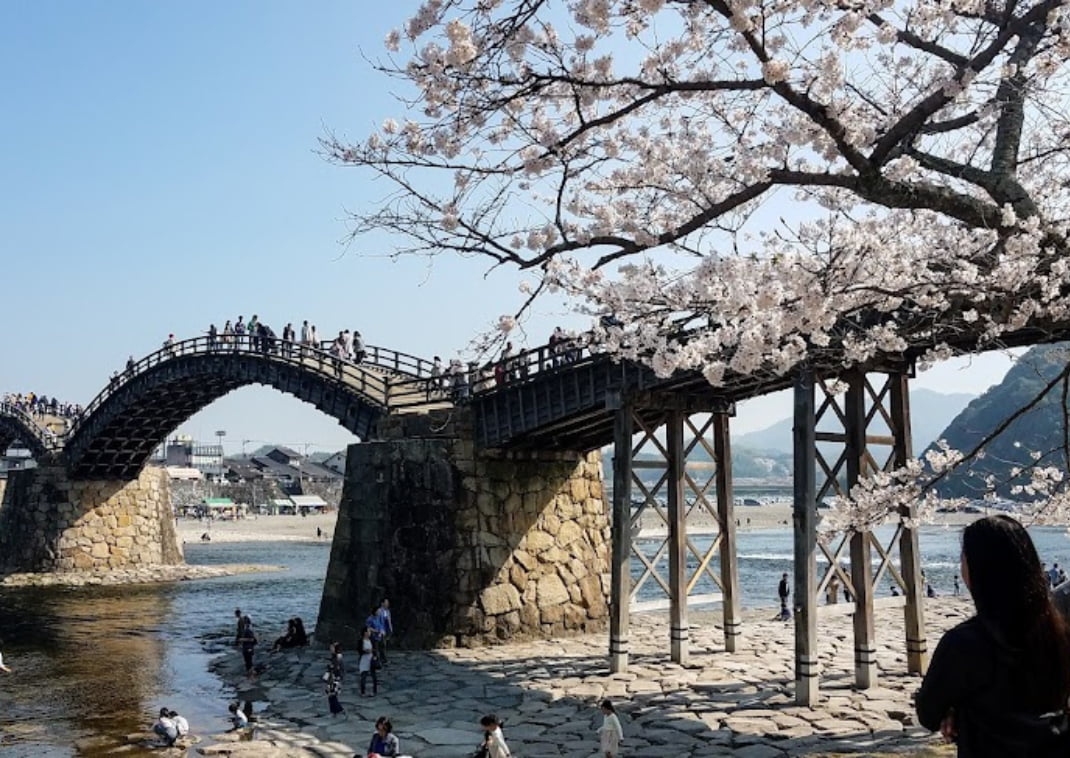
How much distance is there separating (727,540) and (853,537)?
13.0 ft

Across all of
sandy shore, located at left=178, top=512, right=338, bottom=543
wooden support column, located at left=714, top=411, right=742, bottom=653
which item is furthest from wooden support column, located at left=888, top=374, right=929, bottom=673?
sandy shore, located at left=178, top=512, right=338, bottom=543

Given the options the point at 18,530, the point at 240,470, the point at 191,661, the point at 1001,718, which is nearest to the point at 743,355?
the point at 1001,718

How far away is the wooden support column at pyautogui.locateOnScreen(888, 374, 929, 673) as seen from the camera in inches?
547

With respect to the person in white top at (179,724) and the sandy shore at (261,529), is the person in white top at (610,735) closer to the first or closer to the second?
the person in white top at (179,724)

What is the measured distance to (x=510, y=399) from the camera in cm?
1923

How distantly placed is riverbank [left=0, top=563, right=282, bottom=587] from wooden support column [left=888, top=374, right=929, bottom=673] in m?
32.8

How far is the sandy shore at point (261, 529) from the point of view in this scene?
2827 inches

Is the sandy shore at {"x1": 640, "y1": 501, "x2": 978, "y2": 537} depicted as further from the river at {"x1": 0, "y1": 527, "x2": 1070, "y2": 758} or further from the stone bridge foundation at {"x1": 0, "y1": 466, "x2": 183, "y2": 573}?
the stone bridge foundation at {"x1": 0, "y1": 466, "x2": 183, "y2": 573}

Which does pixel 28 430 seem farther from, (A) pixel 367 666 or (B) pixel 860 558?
(B) pixel 860 558

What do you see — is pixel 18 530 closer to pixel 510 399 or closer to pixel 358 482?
pixel 358 482

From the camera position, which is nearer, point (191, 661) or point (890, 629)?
point (890, 629)

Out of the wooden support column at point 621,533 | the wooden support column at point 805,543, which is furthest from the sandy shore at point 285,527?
the wooden support column at point 805,543

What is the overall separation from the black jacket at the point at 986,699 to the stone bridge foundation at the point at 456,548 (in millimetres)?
16764

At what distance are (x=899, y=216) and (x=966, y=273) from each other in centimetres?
287
